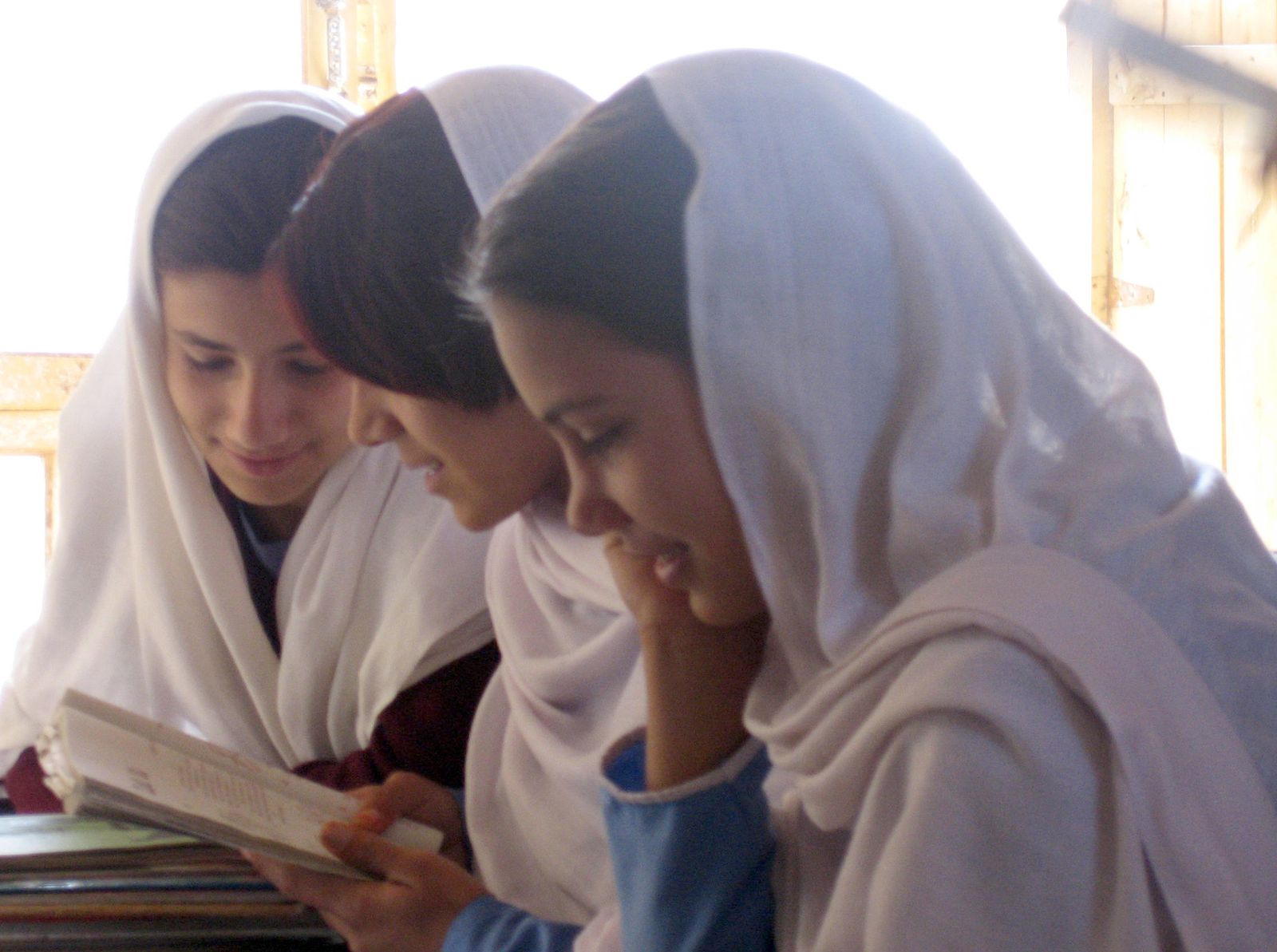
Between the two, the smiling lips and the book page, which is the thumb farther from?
the smiling lips

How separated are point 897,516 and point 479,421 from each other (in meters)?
0.50

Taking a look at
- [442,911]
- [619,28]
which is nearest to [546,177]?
[442,911]

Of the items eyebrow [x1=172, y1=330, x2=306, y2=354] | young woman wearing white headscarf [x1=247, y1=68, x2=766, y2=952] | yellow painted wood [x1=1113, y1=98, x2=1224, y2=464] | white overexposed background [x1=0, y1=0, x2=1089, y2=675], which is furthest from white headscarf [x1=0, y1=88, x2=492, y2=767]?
yellow painted wood [x1=1113, y1=98, x2=1224, y2=464]

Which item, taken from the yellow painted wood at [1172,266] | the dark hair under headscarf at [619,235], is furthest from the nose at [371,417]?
the yellow painted wood at [1172,266]

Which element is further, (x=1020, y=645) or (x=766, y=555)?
(x=766, y=555)

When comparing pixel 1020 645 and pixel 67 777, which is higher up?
pixel 1020 645

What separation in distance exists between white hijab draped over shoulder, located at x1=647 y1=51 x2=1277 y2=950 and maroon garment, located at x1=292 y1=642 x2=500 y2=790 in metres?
0.58

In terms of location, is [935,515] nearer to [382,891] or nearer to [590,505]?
[590,505]

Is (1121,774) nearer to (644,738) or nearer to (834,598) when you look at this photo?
(834,598)

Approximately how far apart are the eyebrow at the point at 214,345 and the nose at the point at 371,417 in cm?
17

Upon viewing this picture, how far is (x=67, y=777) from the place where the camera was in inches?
34.2

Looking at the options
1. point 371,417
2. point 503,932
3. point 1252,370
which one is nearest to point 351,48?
point 371,417

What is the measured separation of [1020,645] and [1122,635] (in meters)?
0.06

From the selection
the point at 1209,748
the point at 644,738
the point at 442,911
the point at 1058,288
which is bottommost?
the point at 442,911
